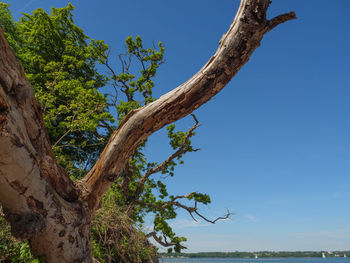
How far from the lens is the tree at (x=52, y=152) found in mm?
2561

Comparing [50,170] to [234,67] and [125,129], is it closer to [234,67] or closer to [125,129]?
[125,129]

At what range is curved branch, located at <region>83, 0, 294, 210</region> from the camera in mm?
3008

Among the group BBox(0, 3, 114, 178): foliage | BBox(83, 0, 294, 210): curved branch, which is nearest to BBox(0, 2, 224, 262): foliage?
BBox(0, 3, 114, 178): foliage

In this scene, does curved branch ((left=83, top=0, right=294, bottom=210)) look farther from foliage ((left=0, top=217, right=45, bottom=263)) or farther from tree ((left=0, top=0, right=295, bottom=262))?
foliage ((left=0, top=217, right=45, bottom=263))

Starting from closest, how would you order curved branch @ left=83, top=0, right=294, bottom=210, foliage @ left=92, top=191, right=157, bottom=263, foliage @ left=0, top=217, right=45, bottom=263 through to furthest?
curved branch @ left=83, top=0, right=294, bottom=210, foliage @ left=0, top=217, right=45, bottom=263, foliage @ left=92, top=191, right=157, bottom=263

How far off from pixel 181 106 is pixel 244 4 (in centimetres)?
141

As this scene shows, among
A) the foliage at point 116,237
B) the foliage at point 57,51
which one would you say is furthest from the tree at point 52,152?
the foliage at point 57,51

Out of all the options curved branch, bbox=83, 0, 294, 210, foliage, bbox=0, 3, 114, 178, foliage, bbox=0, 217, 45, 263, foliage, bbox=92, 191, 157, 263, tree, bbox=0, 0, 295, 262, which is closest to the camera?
tree, bbox=0, 0, 295, 262

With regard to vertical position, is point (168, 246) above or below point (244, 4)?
below

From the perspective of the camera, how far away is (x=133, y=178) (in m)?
11.4

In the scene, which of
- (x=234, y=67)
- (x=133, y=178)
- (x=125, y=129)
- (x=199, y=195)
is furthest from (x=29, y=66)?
(x=234, y=67)

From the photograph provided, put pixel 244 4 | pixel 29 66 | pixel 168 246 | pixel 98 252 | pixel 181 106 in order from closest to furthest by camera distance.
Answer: pixel 244 4, pixel 181 106, pixel 98 252, pixel 168 246, pixel 29 66

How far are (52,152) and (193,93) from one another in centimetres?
194

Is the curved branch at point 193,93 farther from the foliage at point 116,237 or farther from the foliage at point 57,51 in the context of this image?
the foliage at point 57,51
